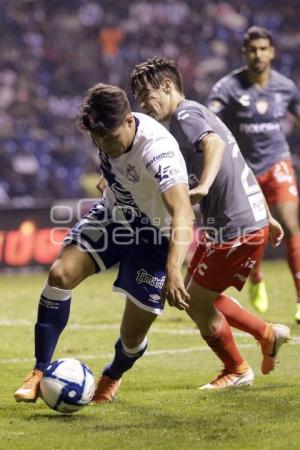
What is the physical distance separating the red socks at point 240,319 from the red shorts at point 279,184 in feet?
10.6

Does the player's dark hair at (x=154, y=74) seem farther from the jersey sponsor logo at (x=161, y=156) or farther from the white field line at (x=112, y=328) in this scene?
the white field line at (x=112, y=328)

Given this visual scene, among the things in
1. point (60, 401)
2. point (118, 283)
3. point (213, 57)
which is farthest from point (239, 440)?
point (213, 57)

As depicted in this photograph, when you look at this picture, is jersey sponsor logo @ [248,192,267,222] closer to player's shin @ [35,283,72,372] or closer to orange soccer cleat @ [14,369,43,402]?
player's shin @ [35,283,72,372]

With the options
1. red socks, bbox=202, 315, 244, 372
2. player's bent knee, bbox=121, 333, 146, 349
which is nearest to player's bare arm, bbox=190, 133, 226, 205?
player's bent knee, bbox=121, 333, 146, 349

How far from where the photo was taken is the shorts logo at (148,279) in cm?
598

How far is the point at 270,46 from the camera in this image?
9977 mm

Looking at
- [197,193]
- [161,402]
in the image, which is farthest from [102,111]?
[161,402]

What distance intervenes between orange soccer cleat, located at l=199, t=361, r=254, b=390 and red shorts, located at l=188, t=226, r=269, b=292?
0.55 metres

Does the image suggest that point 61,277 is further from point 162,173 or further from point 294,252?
point 294,252

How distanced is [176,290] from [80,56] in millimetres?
15811

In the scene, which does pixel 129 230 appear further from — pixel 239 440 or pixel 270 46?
pixel 270 46

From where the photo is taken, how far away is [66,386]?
18.0 ft

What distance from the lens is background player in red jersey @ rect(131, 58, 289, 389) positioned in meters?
6.16

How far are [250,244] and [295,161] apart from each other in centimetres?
1286
